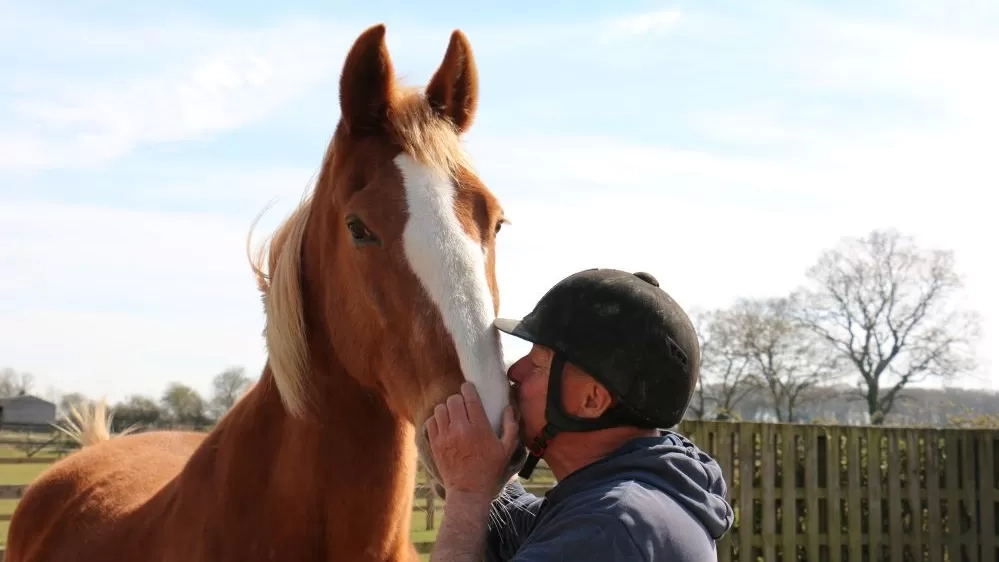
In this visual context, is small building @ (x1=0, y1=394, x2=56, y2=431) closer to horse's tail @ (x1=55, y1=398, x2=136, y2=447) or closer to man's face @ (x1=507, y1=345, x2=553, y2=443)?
horse's tail @ (x1=55, y1=398, x2=136, y2=447)

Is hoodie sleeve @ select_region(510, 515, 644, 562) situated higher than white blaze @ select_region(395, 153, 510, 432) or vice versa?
white blaze @ select_region(395, 153, 510, 432)

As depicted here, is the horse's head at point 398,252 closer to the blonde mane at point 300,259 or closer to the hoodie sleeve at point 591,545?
the blonde mane at point 300,259

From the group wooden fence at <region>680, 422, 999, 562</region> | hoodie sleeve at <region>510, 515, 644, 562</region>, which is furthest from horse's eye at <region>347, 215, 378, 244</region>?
wooden fence at <region>680, 422, 999, 562</region>

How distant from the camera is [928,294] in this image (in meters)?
36.3

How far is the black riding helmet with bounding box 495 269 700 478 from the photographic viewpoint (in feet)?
6.31

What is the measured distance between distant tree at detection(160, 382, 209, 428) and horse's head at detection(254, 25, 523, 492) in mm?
27375

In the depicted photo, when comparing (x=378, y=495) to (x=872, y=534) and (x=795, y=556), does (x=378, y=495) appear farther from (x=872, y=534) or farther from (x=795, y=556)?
(x=872, y=534)

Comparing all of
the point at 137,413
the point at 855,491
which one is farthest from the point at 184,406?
the point at 855,491

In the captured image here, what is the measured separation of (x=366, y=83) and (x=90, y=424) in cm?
437

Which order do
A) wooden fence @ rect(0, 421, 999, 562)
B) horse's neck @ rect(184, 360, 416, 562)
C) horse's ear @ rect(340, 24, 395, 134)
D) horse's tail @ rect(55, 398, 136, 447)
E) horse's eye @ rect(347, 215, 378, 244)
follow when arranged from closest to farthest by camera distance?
horse's eye @ rect(347, 215, 378, 244)
horse's neck @ rect(184, 360, 416, 562)
horse's ear @ rect(340, 24, 395, 134)
horse's tail @ rect(55, 398, 136, 447)
wooden fence @ rect(0, 421, 999, 562)

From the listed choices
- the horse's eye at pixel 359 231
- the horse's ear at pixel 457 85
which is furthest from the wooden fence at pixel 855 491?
the horse's eye at pixel 359 231

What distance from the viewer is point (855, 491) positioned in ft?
32.8

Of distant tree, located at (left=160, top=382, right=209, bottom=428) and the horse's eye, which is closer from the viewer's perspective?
the horse's eye

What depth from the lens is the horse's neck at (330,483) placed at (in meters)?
2.51
